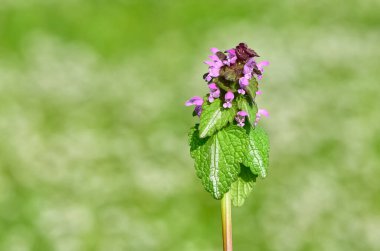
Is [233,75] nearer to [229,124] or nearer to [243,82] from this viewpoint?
[243,82]

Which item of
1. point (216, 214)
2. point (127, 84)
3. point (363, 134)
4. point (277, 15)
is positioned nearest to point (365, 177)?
point (363, 134)

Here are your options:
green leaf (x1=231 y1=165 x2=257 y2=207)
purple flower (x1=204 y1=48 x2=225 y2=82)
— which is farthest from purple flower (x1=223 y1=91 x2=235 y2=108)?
green leaf (x1=231 y1=165 x2=257 y2=207)

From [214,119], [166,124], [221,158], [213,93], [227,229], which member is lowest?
[227,229]

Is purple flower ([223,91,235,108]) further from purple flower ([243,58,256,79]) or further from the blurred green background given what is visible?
the blurred green background

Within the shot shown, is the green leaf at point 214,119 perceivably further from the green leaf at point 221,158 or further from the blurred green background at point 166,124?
the blurred green background at point 166,124

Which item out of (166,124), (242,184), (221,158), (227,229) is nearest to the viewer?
(227,229)

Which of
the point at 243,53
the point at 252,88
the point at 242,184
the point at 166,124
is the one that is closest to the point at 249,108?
the point at 252,88

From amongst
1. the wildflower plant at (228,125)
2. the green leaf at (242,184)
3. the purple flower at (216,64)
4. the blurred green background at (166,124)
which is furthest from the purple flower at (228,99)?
the blurred green background at (166,124)
